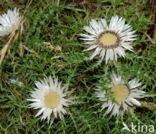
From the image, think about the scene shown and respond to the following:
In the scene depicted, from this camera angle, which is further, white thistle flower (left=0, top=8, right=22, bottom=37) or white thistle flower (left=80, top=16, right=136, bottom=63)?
white thistle flower (left=0, top=8, right=22, bottom=37)

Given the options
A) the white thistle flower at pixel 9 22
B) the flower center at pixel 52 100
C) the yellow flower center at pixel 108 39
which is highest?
the white thistle flower at pixel 9 22

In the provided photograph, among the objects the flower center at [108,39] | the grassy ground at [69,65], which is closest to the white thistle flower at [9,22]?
the grassy ground at [69,65]

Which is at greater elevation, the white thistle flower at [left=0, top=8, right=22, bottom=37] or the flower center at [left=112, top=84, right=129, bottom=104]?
the white thistle flower at [left=0, top=8, right=22, bottom=37]

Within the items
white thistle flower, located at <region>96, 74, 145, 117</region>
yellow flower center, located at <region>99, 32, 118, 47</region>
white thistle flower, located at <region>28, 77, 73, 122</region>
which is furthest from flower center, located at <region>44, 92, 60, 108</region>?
yellow flower center, located at <region>99, 32, 118, 47</region>

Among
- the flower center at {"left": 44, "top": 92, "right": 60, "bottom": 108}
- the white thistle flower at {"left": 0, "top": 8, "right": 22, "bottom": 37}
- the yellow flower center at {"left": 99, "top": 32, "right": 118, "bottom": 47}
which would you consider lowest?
the flower center at {"left": 44, "top": 92, "right": 60, "bottom": 108}

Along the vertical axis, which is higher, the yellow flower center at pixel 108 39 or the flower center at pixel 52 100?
the yellow flower center at pixel 108 39

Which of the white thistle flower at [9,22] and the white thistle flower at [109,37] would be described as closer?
the white thistle flower at [109,37]

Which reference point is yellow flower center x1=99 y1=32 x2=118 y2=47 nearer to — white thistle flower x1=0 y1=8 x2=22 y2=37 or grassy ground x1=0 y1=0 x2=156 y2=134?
grassy ground x1=0 y1=0 x2=156 y2=134

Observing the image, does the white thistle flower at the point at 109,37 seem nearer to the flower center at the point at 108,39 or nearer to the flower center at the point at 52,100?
the flower center at the point at 108,39

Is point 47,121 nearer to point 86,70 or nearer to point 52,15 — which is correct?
point 86,70
